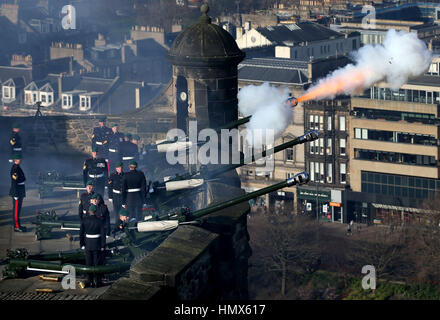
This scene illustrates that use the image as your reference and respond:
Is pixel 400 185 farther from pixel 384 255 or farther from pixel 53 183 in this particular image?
pixel 53 183

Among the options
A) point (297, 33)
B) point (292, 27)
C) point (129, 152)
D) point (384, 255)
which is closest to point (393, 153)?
point (384, 255)

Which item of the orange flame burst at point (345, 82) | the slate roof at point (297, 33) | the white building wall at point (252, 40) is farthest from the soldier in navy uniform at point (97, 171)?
the slate roof at point (297, 33)

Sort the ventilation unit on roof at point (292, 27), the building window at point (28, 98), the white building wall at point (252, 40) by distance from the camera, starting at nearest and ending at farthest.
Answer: the white building wall at point (252, 40) < the ventilation unit on roof at point (292, 27) < the building window at point (28, 98)

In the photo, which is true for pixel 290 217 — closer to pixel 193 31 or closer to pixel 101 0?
pixel 193 31

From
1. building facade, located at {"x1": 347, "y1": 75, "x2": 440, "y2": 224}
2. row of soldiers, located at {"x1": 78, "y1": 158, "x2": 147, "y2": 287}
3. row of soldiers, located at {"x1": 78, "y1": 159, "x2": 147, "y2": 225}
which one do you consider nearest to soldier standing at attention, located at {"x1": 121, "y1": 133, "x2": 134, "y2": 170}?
row of soldiers, located at {"x1": 78, "y1": 158, "x2": 147, "y2": 287}

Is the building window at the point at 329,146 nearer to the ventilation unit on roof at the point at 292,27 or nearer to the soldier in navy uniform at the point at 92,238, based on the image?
the ventilation unit on roof at the point at 292,27

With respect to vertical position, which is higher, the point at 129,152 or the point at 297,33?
the point at 129,152
